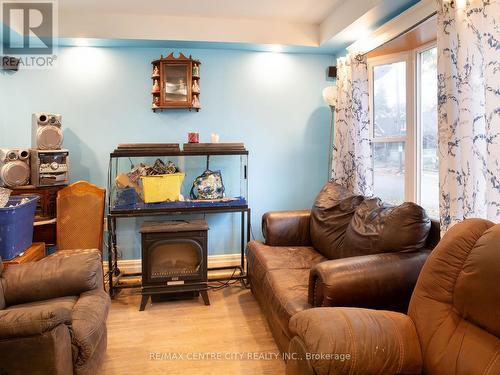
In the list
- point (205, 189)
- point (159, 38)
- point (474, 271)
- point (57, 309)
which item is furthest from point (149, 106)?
point (474, 271)

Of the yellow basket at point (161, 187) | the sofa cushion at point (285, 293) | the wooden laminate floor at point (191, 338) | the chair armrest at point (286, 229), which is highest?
the yellow basket at point (161, 187)

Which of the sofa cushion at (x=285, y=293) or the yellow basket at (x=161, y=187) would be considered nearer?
the sofa cushion at (x=285, y=293)

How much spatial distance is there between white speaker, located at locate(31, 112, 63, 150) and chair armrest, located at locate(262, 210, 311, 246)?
1913 millimetres

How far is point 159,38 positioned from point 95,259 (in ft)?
6.81

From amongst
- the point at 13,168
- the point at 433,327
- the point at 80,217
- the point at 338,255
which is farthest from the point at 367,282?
the point at 13,168

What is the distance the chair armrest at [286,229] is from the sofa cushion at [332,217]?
8cm

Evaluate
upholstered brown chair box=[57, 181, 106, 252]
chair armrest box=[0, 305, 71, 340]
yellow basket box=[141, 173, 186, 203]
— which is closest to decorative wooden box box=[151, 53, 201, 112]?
yellow basket box=[141, 173, 186, 203]

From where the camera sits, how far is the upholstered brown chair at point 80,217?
125 inches

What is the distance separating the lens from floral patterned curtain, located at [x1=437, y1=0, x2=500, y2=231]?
5.63ft

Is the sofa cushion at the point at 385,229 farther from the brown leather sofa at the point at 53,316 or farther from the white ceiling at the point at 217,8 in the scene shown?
the white ceiling at the point at 217,8

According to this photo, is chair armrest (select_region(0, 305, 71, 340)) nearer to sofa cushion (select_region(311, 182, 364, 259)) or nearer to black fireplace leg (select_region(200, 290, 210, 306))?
black fireplace leg (select_region(200, 290, 210, 306))

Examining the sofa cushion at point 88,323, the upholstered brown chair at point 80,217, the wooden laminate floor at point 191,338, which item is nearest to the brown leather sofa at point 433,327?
the wooden laminate floor at point 191,338

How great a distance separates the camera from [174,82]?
11.2 feet
